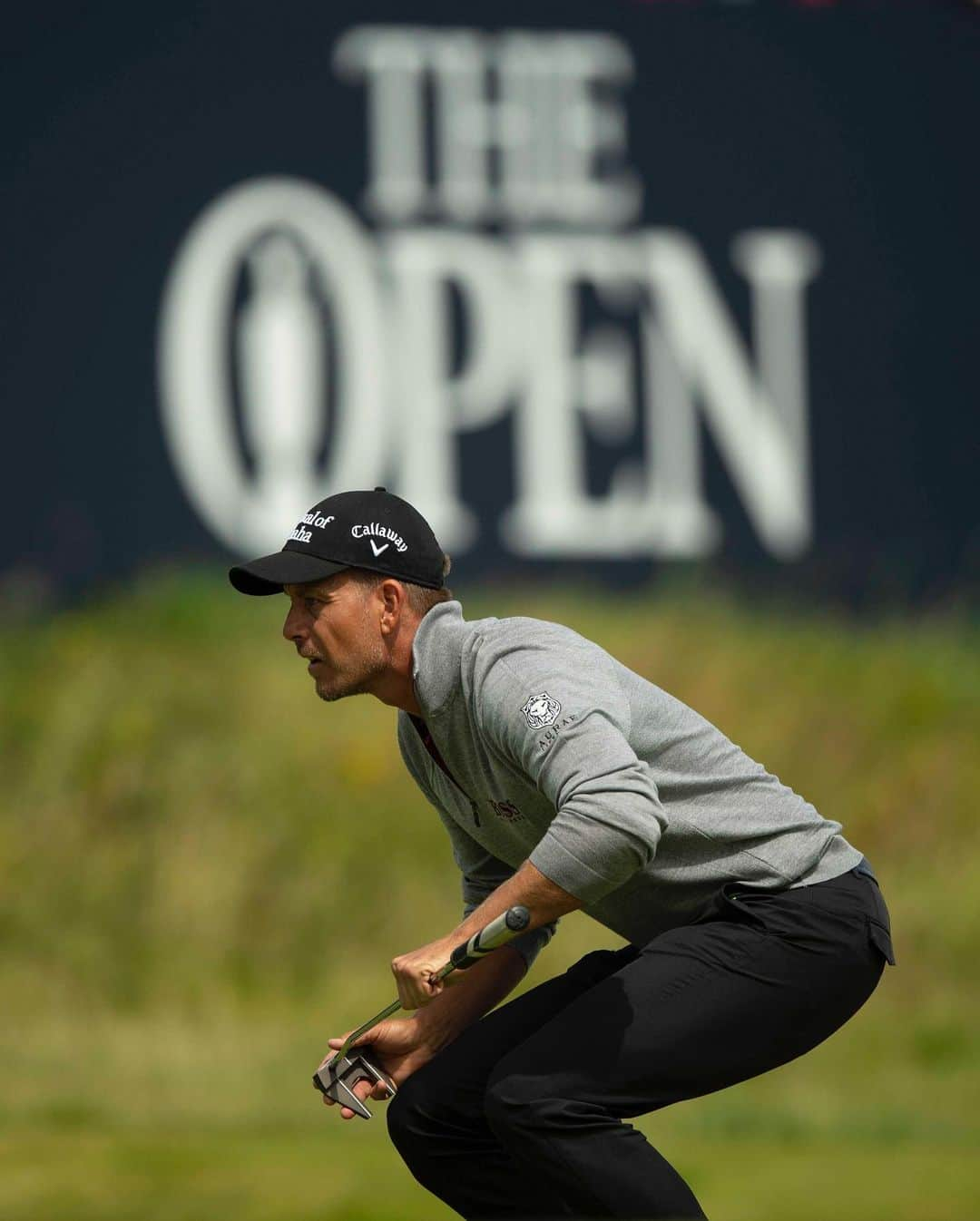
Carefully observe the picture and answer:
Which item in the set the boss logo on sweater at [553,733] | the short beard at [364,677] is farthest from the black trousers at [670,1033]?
the short beard at [364,677]

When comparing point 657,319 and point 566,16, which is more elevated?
point 566,16

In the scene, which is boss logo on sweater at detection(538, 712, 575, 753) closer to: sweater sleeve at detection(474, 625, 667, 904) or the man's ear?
sweater sleeve at detection(474, 625, 667, 904)

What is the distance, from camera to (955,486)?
1416cm

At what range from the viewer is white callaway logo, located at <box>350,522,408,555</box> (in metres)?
4.49

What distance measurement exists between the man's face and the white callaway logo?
0.28 feet

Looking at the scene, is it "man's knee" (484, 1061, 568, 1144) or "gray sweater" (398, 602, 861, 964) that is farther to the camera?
"man's knee" (484, 1061, 568, 1144)

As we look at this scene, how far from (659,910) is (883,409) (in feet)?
32.7

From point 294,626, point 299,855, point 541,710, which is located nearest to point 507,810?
point 541,710

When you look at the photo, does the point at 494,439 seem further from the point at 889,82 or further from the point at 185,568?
the point at 889,82

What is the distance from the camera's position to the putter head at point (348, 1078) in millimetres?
4672

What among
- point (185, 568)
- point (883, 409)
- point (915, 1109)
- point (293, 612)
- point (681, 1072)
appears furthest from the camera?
point (883, 409)

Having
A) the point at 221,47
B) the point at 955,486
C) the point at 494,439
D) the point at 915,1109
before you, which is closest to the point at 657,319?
the point at 494,439

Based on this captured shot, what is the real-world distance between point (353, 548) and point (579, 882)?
2.96 ft

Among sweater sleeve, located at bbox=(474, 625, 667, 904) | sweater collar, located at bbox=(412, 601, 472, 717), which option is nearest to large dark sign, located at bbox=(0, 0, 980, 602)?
sweater collar, located at bbox=(412, 601, 472, 717)
